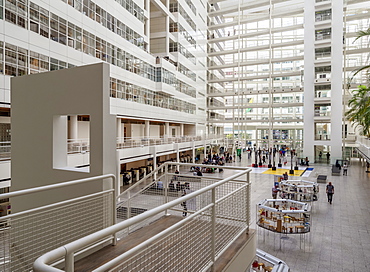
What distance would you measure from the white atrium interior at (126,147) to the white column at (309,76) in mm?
153

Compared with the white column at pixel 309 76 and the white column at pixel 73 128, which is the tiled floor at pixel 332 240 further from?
the white column at pixel 309 76

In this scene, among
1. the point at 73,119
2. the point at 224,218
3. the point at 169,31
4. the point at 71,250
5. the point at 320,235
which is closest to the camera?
the point at 71,250

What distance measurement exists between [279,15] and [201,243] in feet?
178

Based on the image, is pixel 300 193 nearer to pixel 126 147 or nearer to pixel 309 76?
pixel 126 147

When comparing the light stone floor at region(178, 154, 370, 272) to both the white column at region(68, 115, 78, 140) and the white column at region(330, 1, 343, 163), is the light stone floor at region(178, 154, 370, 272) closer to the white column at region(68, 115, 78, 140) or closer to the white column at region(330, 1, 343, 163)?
the white column at region(68, 115, 78, 140)

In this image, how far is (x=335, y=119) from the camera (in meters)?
41.1

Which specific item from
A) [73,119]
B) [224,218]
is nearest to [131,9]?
[73,119]

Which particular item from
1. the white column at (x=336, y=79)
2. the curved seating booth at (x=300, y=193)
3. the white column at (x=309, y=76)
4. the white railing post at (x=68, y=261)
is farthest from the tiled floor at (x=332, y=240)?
the white column at (x=309, y=76)

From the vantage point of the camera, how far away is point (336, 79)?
4084cm

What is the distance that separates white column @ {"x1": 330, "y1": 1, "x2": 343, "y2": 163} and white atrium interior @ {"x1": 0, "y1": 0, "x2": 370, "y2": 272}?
0.15 metres

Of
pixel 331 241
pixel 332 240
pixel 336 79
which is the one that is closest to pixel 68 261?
pixel 331 241

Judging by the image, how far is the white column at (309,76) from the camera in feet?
140

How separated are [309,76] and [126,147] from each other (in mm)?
31745

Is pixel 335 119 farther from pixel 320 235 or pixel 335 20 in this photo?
pixel 320 235
